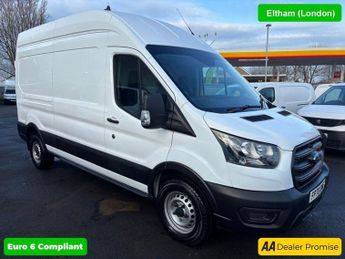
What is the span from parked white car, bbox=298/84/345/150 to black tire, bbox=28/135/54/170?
611cm

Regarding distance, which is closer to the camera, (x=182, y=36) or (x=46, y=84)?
(x=182, y=36)

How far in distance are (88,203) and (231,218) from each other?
2.46 meters

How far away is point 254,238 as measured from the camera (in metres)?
3.79

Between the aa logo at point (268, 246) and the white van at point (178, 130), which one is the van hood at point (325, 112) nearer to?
the white van at point (178, 130)

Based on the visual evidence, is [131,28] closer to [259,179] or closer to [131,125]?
[131,125]

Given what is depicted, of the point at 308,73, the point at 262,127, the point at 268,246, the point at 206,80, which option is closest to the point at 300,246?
the point at 268,246

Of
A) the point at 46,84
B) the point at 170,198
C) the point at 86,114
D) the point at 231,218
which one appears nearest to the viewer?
the point at 231,218

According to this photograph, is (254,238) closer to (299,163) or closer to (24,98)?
(299,163)

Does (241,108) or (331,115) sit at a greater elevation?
(241,108)

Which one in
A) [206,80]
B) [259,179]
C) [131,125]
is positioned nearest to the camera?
[259,179]

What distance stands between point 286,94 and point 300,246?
319 inches

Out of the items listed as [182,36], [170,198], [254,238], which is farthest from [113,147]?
[254,238]

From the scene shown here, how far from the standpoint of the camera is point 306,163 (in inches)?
134

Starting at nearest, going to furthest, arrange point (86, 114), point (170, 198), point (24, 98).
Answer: point (170, 198)
point (86, 114)
point (24, 98)
